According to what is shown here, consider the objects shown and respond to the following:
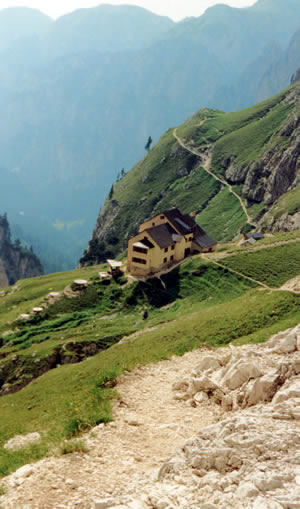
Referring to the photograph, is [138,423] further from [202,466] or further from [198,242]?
[198,242]

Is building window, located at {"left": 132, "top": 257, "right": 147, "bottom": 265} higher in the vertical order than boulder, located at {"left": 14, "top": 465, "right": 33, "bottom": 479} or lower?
higher

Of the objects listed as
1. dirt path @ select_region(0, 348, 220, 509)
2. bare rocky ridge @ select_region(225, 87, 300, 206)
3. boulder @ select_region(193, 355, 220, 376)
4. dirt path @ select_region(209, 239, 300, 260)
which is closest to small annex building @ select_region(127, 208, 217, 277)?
dirt path @ select_region(209, 239, 300, 260)

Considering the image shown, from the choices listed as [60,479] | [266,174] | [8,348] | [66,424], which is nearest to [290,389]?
[60,479]

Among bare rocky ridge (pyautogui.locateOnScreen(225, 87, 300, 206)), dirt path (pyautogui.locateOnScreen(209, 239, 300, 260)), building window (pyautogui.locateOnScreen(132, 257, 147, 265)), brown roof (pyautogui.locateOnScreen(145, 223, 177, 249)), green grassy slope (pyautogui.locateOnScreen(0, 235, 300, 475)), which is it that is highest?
bare rocky ridge (pyautogui.locateOnScreen(225, 87, 300, 206))

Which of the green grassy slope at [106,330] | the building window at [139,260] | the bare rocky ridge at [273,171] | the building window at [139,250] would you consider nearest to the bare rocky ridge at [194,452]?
the green grassy slope at [106,330]

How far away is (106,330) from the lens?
63156mm

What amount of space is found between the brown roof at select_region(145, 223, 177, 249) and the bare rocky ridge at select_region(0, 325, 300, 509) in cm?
5602

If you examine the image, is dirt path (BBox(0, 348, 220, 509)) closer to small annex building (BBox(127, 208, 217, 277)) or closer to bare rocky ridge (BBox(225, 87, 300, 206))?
small annex building (BBox(127, 208, 217, 277))

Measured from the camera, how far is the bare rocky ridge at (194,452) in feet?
34.6

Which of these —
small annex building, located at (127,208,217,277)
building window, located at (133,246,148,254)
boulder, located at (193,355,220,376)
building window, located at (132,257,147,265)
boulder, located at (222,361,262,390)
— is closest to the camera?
boulder, located at (222,361,262,390)

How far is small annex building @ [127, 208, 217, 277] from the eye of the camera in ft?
253

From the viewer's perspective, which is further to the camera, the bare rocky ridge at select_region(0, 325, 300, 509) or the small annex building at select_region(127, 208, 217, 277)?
the small annex building at select_region(127, 208, 217, 277)

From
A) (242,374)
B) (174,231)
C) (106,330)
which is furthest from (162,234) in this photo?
(242,374)

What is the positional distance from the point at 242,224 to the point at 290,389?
137378 mm
